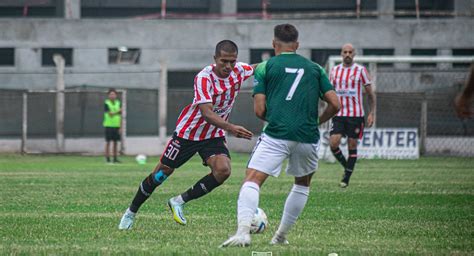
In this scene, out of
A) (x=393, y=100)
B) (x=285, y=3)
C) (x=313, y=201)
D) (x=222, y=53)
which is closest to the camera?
(x=222, y=53)

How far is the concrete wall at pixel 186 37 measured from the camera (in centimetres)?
3778

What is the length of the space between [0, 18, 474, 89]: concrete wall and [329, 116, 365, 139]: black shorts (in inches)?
849

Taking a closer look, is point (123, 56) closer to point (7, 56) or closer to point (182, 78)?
point (182, 78)

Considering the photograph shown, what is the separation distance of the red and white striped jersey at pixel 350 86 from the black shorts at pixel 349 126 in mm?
97

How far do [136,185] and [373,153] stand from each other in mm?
12761

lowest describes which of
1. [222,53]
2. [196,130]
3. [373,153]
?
[373,153]

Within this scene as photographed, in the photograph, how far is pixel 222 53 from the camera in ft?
30.4

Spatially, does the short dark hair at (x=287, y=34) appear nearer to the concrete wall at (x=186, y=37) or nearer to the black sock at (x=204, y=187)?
the black sock at (x=204, y=187)

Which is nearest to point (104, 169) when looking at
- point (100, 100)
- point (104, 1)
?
point (100, 100)

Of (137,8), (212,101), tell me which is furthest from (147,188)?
(137,8)

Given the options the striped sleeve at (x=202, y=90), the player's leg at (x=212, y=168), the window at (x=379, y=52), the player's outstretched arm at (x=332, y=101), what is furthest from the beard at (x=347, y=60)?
the window at (x=379, y=52)

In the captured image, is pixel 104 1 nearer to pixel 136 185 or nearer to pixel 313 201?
pixel 136 185

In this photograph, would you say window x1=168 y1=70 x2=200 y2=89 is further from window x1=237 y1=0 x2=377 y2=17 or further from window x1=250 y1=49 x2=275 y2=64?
window x1=237 y1=0 x2=377 y2=17

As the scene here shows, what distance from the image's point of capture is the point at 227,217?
10.8 m
